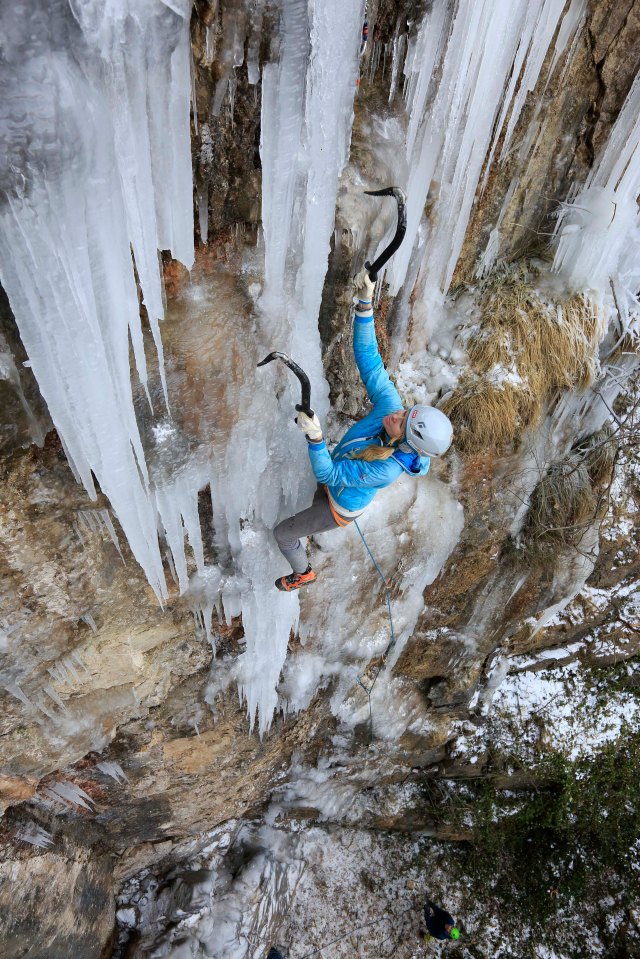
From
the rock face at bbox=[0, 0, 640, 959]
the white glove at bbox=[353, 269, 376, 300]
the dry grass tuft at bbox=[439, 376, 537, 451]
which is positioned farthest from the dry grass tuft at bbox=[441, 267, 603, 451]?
the white glove at bbox=[353, 269, 376, 300]

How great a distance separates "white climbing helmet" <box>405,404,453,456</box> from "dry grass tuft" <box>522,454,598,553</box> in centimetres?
217

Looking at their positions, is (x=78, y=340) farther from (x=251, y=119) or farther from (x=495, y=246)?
(x=495, y=246)

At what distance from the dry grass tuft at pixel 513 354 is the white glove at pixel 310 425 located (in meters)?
1.42

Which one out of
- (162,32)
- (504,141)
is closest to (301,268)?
(162,32)

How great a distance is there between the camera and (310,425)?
91.1 inches

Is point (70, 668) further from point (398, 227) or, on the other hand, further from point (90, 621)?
point (398, 227)

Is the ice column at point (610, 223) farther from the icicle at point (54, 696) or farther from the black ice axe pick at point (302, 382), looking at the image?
the icicle at point (54, 696)

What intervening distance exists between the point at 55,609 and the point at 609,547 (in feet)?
16.0

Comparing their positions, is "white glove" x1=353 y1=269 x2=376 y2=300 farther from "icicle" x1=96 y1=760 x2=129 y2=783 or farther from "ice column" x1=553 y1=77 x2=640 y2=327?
"icicle" x1=96 y1=760 x2=129 y2=783

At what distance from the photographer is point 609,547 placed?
17.1ft

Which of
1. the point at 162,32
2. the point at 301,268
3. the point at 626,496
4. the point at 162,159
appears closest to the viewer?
the point at 162,32

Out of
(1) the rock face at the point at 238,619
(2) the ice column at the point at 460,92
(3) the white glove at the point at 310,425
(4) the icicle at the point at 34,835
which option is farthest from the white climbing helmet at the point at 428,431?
(4) the icicle at the point at 34,835

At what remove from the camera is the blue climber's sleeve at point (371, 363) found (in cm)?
241

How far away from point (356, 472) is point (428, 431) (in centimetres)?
42
